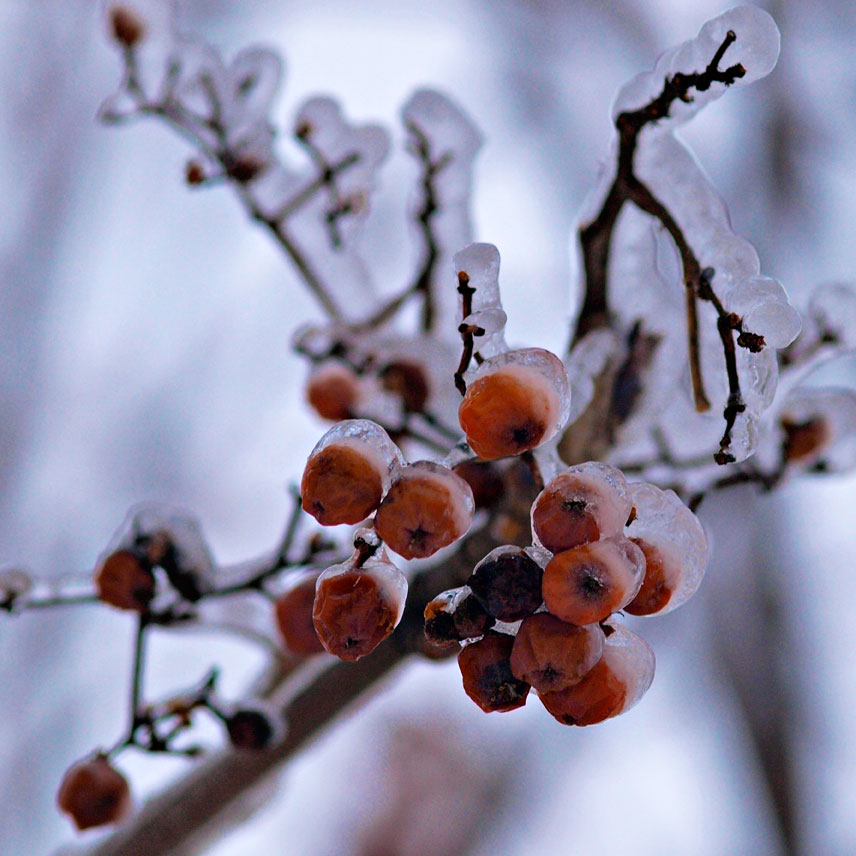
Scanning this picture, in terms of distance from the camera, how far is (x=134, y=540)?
1.43m

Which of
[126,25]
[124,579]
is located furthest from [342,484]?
[126,25]

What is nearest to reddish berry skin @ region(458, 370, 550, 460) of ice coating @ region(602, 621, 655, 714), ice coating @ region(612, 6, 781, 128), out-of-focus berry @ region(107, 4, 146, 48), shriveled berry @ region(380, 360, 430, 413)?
ice coating @ region(602, 621, 655, 714)

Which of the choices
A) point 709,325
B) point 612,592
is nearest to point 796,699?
point 709,325

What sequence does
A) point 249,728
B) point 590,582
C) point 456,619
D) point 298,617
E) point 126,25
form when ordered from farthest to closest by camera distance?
1. point 126,25
2. point 249,728
3. point 298,617
4. point 456,619
5. point 590,582

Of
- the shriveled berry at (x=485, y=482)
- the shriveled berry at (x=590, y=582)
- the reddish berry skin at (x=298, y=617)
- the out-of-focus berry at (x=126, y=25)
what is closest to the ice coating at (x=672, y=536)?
the shriveled berry at (x=590, y=582)

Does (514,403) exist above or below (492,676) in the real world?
above

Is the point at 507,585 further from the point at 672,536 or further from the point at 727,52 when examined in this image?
the point at 727,52

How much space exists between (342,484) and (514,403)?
7.4 inches

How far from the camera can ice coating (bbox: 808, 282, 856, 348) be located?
1.66m

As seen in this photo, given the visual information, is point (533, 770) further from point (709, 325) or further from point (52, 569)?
point (709, 325)

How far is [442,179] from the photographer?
1.75m

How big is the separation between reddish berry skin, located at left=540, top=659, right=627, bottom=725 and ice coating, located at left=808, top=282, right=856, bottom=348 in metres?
1.07

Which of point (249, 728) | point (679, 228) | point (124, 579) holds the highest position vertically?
point (679, 228)

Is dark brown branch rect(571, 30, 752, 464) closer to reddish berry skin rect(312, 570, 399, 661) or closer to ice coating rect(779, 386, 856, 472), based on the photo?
reddish berry skin rect(312, 570, 399, 661)
